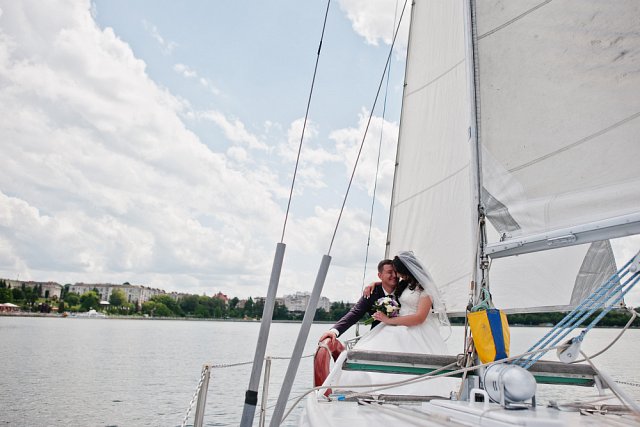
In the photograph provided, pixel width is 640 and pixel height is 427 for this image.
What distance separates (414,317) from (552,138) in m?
1.97

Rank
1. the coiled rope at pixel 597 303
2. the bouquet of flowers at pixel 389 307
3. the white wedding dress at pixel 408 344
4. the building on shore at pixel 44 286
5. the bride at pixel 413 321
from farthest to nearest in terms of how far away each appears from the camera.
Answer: the building on shore at pixel 44 286 < the bouquet of flowers at pixel 389 307 < the bride at pixel 413 321 < the white wedding dress at pixel 408 344 < the coiled rope at pixel 597 303

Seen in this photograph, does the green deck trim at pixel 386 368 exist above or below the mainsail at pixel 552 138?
below

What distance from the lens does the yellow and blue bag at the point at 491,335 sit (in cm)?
274

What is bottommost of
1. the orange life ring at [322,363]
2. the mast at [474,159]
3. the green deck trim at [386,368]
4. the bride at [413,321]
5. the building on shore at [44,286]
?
the building on shore at [44,286]

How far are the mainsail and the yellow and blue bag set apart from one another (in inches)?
18.8

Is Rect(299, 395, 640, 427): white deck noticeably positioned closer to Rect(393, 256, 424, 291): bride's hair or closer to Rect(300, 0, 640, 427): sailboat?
Rect(300, 0, 640, 427): sailboat

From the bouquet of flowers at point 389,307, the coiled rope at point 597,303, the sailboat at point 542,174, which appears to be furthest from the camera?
the bouquet of flowers at point 389,307

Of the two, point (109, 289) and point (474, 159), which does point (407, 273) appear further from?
point (109, 289)

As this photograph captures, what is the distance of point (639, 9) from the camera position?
293 cm

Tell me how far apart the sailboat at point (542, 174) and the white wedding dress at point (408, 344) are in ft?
1.25

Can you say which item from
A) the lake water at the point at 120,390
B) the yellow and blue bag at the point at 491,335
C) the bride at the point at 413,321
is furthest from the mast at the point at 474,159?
the lake water at the point at 120,390

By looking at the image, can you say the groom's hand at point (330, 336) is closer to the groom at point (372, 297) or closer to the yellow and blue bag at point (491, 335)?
the groom at point (372, 297)

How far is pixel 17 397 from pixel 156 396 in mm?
3799

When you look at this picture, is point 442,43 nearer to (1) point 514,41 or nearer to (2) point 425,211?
(2) point 425,211
